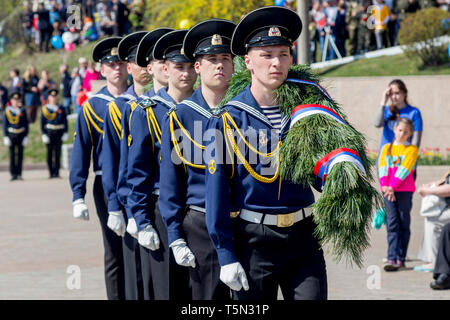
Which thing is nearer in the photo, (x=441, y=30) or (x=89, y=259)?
(x=89, y=259)

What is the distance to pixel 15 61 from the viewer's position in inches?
1580

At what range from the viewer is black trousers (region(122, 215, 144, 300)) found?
22.2ft

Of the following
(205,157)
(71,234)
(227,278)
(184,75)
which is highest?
(184,75)

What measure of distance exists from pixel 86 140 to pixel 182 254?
2.85 meters

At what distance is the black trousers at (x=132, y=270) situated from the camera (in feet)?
22.2

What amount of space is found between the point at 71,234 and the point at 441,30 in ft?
42.7

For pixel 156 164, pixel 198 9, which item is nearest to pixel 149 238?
pixel 156 164

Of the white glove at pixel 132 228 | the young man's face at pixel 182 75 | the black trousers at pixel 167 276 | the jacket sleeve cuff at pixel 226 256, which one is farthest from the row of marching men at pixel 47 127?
the jacket sleeve cuff at pixel 226 256

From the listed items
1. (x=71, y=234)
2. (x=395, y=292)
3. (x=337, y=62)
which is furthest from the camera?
(x=337, y=62)

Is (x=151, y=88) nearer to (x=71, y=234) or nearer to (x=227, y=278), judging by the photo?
(x=227, y=278)

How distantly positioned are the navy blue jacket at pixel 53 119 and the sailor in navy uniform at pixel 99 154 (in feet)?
45.0

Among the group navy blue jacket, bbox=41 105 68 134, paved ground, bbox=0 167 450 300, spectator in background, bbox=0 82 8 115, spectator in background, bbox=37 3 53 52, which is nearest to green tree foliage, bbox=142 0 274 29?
navy blue jacket, bbox=41 105 68 134

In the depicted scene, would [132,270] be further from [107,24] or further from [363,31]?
[107,24]

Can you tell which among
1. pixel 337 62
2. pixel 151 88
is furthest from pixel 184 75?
pixel 337 62
